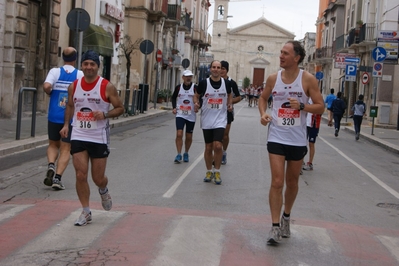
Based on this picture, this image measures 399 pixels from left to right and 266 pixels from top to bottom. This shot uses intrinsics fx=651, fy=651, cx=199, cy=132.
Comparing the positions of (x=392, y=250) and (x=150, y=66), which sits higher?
(x=150, y=66)

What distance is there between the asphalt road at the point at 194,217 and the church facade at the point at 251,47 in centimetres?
10398

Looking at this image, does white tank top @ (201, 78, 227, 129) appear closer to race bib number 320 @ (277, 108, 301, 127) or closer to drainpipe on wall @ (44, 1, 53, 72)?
race bib number 320 @ (277, 108, 301, 127)

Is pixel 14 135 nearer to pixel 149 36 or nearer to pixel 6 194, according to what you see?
pixel 6 194

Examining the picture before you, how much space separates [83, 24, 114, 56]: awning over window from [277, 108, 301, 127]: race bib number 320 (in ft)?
69.4

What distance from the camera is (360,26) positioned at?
43.2 m

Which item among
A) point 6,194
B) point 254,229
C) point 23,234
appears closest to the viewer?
point 23,234

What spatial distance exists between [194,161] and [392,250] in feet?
23.0

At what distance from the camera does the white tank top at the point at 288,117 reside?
21.7ft

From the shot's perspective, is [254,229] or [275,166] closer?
[275,166]

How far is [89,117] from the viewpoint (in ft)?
22.7

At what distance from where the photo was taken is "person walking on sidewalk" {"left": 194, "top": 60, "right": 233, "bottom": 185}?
10.3 metres

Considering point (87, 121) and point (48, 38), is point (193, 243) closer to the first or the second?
point (87, 121)

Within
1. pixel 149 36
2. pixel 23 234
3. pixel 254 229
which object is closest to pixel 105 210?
pixel 23 234

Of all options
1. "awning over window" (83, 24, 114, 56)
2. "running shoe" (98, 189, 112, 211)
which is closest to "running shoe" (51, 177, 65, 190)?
"running shoe" (98, 189, 112, 211)
